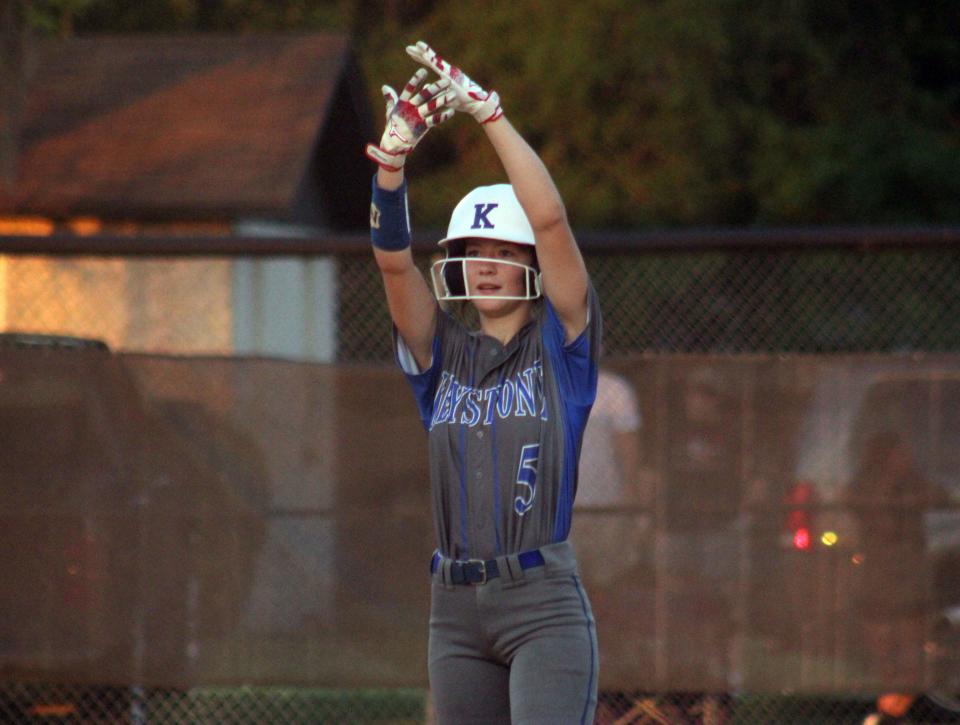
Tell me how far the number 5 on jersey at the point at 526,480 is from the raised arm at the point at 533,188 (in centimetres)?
40

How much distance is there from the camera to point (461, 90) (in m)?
3.78

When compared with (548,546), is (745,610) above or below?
below

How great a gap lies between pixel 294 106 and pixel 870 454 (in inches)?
470

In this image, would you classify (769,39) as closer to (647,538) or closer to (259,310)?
(259,310)

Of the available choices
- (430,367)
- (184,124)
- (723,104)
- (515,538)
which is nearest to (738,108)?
(723,104)

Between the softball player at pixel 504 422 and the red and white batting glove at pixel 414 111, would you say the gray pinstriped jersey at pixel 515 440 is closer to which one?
the softball player at pixel 504 422

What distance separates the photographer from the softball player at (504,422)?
12.5 ft

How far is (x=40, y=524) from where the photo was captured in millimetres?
6051

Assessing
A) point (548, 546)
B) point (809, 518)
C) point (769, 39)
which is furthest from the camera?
point (769, 39)

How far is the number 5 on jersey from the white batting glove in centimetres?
87

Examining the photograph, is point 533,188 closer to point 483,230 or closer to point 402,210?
point 483,230

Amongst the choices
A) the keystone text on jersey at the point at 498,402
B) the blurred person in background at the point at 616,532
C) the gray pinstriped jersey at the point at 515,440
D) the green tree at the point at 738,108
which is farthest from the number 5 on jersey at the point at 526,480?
the green tree at the point at 738,108

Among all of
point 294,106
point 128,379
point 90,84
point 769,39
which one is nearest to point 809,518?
point 128,379

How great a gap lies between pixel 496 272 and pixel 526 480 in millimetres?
577
